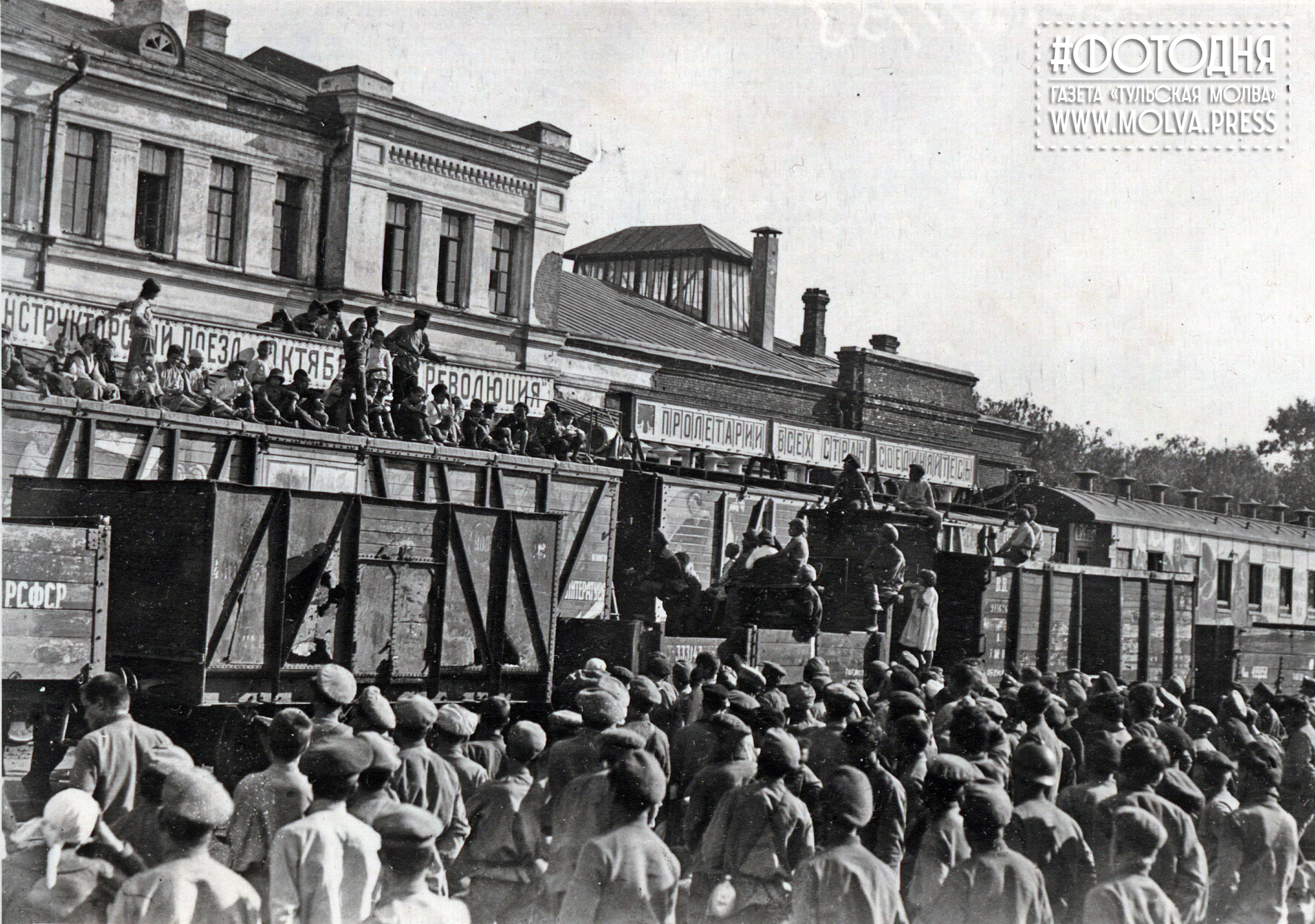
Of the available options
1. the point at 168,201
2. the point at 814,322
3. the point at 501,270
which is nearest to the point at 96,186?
the point at 168,201

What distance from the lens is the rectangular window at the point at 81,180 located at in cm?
2397

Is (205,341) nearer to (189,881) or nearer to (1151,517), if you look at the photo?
(189,881)

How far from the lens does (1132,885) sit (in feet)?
18.9

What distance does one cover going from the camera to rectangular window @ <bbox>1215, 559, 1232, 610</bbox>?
38531 mm

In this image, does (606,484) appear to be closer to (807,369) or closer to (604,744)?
(604,744)

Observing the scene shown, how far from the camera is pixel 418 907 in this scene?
4879 mm

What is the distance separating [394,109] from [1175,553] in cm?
2275

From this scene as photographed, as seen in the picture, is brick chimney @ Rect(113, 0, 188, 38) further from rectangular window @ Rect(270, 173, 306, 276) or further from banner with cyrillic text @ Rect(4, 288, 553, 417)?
banner with cyrillic text @ Rect(4, 288, 553, 417)

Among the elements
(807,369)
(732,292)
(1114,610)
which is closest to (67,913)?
(1114,610)

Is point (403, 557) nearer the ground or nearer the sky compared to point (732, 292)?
nearer the ground

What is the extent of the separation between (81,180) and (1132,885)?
22.8 m

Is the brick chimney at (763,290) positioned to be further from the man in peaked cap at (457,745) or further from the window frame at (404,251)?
the man in peaked cap at (457,745)

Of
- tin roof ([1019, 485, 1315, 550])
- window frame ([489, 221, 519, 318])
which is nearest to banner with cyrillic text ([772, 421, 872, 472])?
tin roof ([1019, 485, 1315, 550])

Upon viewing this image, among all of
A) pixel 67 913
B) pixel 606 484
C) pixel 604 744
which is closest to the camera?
pixel 67 913
